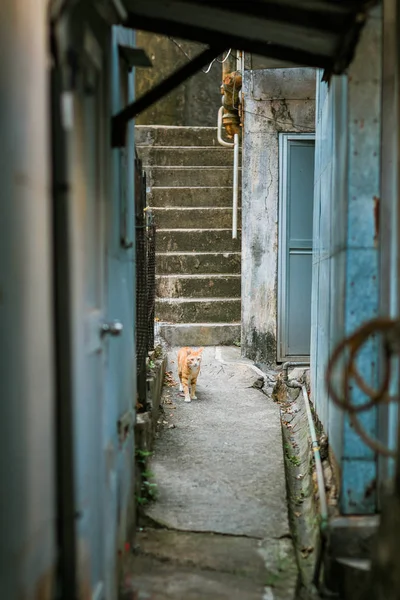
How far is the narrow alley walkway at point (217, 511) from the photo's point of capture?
383 cm

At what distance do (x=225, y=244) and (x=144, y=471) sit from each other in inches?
256

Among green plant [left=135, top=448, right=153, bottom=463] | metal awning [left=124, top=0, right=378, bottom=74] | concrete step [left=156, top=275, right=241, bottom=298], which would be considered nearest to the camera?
metal awning [left=124, top=0, right=378, bottom=74]

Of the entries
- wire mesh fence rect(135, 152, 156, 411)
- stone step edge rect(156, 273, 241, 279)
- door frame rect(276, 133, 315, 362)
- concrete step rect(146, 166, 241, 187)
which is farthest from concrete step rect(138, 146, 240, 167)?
wire mesh fence rect(135, 152, 156, 411)

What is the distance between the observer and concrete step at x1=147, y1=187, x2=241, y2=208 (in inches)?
451

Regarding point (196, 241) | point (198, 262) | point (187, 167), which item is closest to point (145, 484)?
point (198, 262)

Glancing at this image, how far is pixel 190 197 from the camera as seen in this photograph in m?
11.5

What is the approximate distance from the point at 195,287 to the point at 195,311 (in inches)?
19.6

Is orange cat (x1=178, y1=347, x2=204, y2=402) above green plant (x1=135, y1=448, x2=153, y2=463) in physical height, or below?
above

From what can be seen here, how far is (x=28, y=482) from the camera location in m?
2.16

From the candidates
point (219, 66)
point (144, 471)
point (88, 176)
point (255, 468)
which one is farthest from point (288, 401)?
point (219, 66)

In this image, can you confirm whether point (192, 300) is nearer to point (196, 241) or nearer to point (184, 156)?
point (196, 241)

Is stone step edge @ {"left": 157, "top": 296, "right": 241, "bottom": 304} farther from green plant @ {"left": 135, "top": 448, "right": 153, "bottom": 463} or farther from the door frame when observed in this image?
green plant @ {"left": 135, "top": 448, "right": 153, "bottom": 463}

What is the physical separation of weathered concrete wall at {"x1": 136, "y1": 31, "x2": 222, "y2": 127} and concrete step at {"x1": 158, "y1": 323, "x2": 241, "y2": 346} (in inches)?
256

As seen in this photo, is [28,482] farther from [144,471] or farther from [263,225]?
[263,225]
